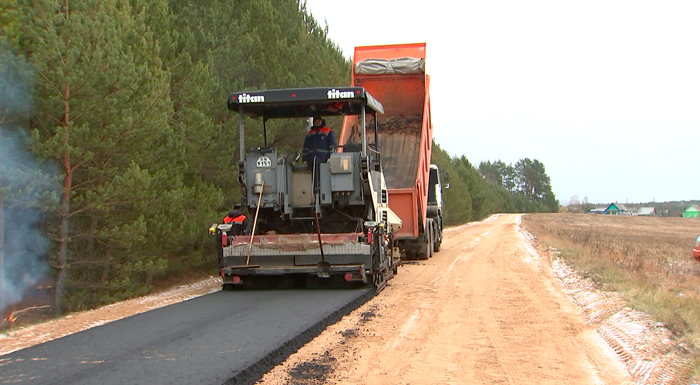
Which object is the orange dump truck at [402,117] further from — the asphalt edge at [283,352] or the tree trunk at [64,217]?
the asphalt edge at [283,352]

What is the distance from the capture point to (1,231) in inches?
396

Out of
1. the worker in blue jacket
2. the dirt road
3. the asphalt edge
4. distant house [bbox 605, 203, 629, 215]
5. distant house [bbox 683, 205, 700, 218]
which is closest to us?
the asphalt edge

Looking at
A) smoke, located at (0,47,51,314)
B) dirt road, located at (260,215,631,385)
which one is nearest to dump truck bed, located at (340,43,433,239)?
dirt road, located at (260,215,631,385)

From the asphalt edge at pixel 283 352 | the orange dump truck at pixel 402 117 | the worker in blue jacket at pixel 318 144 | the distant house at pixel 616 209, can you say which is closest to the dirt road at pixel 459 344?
the asphalt edge at pixel 283 352

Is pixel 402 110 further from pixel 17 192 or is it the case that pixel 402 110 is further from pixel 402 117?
pixel 17 192

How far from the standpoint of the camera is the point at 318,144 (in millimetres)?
9836

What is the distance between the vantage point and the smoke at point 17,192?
9.60 meters

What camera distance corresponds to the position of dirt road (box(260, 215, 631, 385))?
4957 millimetres

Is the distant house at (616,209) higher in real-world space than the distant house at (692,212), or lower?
higher

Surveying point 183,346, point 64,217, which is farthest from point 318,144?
point 183,346

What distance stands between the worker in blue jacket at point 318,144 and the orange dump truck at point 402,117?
5109mm

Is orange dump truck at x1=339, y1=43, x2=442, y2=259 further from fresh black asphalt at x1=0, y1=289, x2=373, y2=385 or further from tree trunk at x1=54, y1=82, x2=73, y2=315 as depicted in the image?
fresh black asphalt at x1=0, y1=289, x2=373, y2=385

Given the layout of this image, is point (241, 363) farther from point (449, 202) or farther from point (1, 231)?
point (449, 202)

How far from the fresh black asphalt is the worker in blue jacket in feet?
8.23
